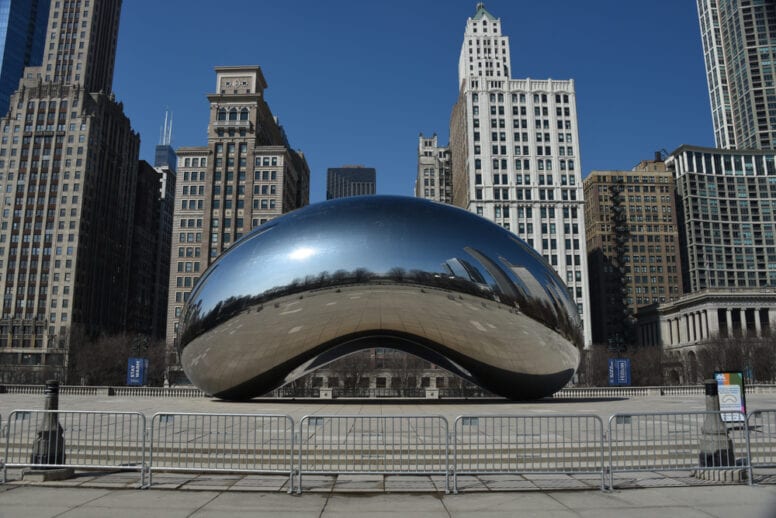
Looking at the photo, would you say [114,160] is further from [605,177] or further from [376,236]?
[376,236]

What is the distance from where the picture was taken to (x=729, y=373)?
1299 centimetres

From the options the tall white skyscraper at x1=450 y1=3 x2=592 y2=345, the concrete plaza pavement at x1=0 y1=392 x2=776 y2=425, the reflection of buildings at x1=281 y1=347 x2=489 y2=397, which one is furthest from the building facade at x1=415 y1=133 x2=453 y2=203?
the concrete plaza pavement at x1=0 y1=392 x2=776 y2=425

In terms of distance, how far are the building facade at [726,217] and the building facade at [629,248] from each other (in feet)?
38.1

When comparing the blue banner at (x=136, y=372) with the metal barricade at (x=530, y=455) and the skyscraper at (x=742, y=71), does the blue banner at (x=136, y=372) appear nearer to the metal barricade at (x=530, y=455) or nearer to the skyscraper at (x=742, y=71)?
the metal barricade at (x=530, y=455)

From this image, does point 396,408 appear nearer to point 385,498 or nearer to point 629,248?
point 385,498

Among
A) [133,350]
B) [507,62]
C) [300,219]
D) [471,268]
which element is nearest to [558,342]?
[471,268]

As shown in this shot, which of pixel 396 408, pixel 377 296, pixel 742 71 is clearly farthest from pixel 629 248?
pixel 377 296

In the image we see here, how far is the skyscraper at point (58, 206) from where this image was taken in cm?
10400

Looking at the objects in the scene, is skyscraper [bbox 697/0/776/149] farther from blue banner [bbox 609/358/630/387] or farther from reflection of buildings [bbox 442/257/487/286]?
reflection of buildings [bbox 442/257/487/286]

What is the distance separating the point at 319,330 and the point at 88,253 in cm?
11294

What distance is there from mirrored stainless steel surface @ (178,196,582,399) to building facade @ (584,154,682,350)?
11722 cm

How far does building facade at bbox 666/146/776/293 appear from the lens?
454 feet

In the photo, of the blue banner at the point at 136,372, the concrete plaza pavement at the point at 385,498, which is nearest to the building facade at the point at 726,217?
the blue banner at the point at 136,372

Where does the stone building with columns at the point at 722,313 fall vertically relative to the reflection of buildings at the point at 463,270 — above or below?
above
